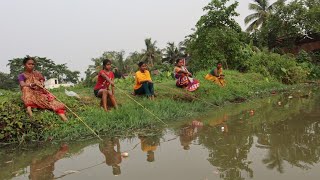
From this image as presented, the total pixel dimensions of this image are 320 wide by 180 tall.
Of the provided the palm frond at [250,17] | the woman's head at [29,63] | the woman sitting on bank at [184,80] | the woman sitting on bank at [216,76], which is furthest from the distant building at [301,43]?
the woman's head at [29,63]

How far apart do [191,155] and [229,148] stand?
0.56 meters

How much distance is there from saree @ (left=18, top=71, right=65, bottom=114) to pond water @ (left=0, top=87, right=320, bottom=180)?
127 cm

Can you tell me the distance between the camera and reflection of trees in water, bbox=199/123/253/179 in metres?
3.82

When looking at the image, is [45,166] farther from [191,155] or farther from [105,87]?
[105,87]

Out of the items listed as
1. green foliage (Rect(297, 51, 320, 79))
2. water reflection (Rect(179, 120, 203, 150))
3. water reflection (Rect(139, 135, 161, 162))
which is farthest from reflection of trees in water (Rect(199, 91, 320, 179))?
green foliage (Rect(297, 51, 320, 79))

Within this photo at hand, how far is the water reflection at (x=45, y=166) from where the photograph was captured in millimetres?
4141

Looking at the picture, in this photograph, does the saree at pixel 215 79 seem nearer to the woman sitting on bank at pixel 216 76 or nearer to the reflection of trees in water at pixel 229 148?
the woman sitting on bank at pixel 216 76

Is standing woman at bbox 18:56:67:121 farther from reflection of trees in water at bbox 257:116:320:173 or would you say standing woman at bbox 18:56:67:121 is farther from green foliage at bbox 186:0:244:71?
green foliage at bbox 186:0:244:71

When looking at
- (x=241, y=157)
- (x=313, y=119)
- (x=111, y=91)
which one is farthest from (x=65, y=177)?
(x=313, y=119)

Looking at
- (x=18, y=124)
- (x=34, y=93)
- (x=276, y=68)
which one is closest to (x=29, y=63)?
(x=34, y=93)

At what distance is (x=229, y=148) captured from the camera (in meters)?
4.75

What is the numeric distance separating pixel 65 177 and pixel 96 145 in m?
1.58

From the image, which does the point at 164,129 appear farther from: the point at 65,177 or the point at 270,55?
the point at 270,55

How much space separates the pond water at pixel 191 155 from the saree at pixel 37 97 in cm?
127
